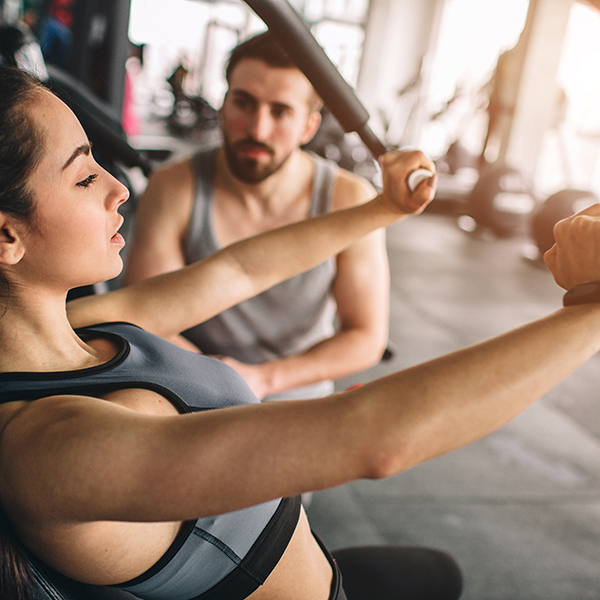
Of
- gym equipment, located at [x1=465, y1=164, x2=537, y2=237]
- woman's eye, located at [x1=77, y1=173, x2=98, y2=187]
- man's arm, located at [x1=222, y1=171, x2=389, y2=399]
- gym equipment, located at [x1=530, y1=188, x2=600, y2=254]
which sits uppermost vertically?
woman's eye, located at [x1=77, y1=173, x2=98, y2=187]

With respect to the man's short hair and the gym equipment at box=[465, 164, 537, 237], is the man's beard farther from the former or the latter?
the gym equipment at box=[465, 164, 537, 237]

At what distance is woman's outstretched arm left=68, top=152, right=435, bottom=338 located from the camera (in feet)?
2.61

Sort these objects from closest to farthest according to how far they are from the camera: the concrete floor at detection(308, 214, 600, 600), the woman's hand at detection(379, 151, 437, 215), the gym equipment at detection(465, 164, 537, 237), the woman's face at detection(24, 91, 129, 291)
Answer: the woman's face at detection(24, 91, 129, 291), the woman's hand at detection(379, 151, 437, 215), the concrete floor at detection(308, 214, 600, 600), the gym equipment at detection(465, 164, 537, 237)

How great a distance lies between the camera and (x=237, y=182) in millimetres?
1325

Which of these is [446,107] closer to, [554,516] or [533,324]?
[554,516]

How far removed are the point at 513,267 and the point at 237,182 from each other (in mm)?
4125

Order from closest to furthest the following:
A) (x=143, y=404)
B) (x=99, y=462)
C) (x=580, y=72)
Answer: (x=99, y=462) → (x=143, y=404) → (x=580, y=72)

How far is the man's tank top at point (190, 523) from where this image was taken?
1.87 feet

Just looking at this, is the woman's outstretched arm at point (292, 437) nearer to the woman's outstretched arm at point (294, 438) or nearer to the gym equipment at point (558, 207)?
the woman's outstretched arm at point (294, 438)

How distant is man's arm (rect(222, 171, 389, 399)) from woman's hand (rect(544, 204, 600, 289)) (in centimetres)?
79

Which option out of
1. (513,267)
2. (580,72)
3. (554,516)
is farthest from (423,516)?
(580,72)

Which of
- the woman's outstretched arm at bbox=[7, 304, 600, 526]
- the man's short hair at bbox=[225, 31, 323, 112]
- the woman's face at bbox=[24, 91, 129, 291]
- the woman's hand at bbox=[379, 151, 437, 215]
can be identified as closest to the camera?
the woman's outstretched arm at bbox=[7, 304, 600, 526]

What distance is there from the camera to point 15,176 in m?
0.53

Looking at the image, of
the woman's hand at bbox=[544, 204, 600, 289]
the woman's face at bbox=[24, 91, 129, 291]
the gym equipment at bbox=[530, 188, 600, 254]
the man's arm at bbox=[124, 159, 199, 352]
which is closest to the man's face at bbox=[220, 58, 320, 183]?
the man's arm at bbox=[124, 159, 199, 352]
